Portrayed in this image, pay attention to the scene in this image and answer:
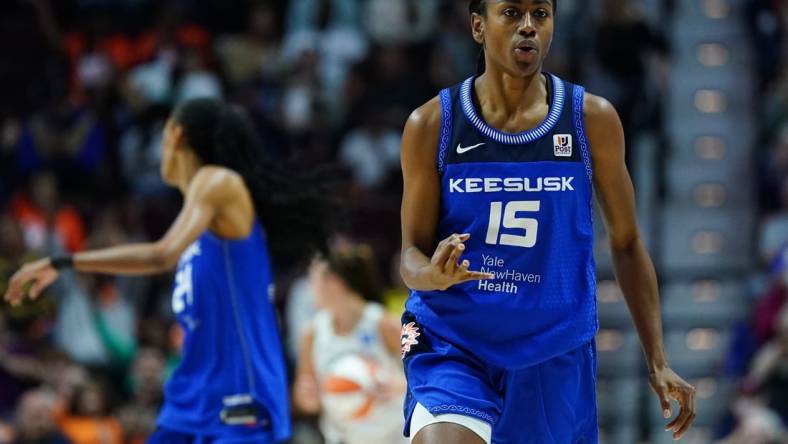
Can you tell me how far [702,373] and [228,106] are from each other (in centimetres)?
600

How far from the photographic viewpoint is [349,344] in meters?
7.64

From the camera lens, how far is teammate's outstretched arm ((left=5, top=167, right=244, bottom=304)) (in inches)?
215

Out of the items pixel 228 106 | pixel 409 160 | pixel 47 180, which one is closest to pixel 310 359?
pixel 228 106

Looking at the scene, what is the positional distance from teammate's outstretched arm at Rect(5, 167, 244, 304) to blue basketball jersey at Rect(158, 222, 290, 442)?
0.20 meters

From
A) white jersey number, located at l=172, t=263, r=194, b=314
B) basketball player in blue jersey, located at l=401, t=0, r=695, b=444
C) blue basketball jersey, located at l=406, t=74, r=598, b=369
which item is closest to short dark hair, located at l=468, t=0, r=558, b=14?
basketball player in blue jersey, located at l=401, t=0, r=695, b=444

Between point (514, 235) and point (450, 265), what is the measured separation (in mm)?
478

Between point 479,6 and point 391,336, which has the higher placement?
point 479,6

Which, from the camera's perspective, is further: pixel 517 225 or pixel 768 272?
pixel 768 272

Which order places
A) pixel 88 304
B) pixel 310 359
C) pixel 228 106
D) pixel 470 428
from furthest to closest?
pixel 88 304
pixel 310 359
pixel 228 106
pixel 470 428

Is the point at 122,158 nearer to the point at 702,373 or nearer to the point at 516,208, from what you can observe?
the point at 702,373

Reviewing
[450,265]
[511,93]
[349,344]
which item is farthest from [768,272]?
[450,265]

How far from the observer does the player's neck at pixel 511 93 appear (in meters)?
4.63

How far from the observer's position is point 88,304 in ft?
34.9

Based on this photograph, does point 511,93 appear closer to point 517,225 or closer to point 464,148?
point 464,148
